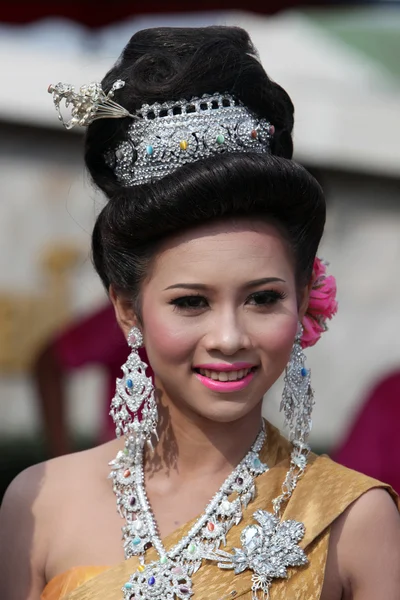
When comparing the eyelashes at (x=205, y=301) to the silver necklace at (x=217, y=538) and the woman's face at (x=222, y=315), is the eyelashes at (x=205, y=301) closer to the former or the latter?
the woman's face at (x=222, y=315)

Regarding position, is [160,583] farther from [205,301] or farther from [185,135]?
[185,135]

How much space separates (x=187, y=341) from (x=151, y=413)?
24cm

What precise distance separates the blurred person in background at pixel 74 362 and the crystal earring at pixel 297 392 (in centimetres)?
188

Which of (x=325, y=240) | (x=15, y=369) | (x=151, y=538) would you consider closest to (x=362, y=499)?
(x=151, y=538)

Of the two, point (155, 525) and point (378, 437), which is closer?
point (155, 525)

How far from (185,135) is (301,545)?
0.87 metres

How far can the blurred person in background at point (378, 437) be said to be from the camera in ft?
13.0

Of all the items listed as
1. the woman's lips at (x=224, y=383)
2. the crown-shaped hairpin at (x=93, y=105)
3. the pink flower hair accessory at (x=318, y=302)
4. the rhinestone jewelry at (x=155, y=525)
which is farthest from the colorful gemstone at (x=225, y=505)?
the crown-shaped hairpin at (x=93, y=105)

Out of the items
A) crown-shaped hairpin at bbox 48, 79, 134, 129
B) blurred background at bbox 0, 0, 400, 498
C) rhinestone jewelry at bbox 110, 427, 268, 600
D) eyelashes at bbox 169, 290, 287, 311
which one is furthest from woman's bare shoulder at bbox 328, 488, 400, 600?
blurred background at bbox 0, 0, 400, 498

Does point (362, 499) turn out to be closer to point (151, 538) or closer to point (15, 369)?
point (151, 538)

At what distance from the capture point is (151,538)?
2.44 meters

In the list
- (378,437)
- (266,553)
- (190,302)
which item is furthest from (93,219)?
(266,553)

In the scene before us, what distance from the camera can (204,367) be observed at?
232cm

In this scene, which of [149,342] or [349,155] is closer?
[149,342]
